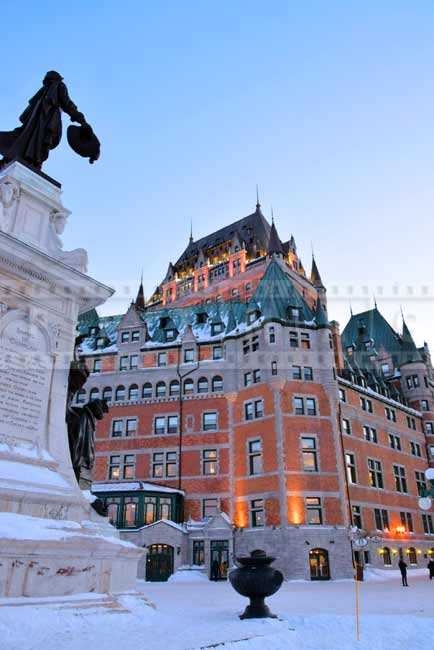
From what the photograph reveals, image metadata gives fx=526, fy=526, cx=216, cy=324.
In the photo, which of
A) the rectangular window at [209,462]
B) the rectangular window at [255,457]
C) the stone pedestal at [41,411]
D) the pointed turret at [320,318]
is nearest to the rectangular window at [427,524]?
the rectangular window at [255,457]

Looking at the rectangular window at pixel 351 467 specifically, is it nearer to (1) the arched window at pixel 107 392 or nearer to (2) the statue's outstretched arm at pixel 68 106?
(1) the arched window at pixel 107 392

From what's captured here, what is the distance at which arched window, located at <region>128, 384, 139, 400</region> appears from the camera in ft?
140

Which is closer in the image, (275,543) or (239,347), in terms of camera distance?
(275,543)

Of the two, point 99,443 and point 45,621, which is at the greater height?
point 99,443

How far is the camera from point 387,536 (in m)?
40.7

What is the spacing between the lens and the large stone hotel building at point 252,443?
1379 inches

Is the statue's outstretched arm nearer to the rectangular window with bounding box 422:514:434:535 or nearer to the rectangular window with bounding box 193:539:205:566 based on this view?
the rectangular window with bounding box 193:539:205:566

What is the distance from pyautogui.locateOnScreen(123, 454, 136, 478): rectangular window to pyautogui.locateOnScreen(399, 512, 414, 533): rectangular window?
22.7m

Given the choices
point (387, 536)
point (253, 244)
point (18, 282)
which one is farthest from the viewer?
point (253, 244)

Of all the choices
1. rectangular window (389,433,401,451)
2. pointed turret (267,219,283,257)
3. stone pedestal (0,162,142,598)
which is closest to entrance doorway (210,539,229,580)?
rectangular window (389,433,401,451)

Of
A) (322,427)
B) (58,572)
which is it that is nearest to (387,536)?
(322,427)

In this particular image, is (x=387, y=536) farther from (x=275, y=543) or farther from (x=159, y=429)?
(x=159, y=429)

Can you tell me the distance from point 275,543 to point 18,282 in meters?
30.2

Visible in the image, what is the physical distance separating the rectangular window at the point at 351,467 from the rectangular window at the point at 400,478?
764 cm
